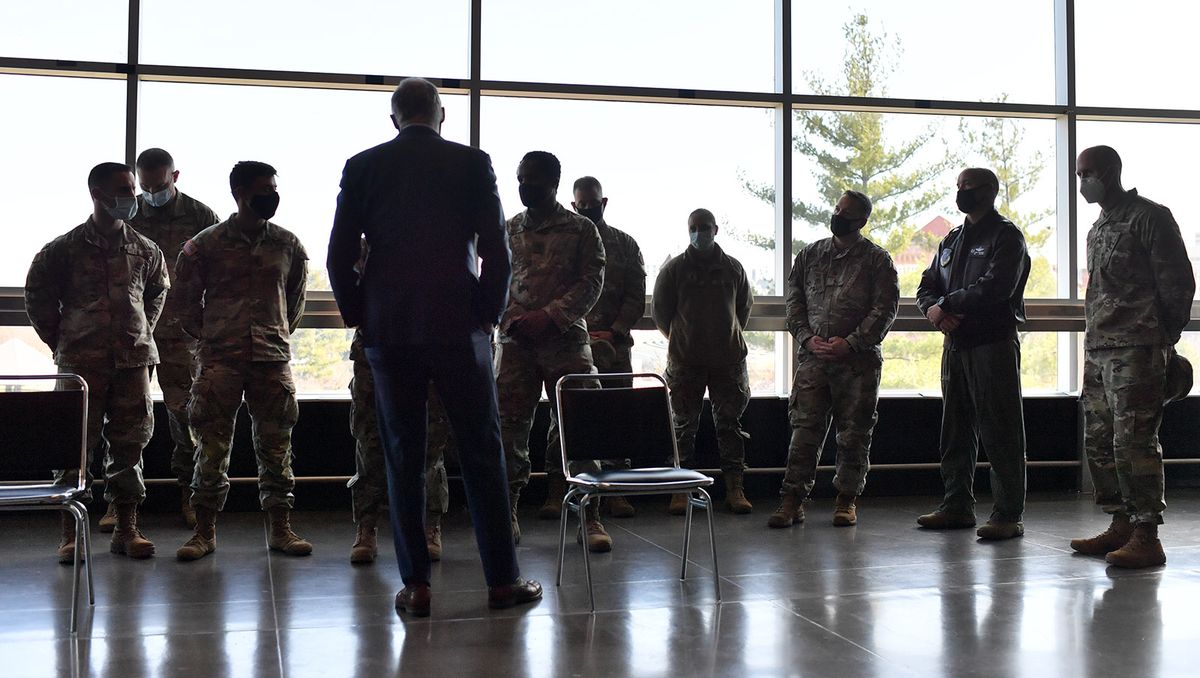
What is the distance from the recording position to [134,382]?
4.57 meters

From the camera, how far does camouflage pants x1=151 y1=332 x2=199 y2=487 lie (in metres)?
5.21

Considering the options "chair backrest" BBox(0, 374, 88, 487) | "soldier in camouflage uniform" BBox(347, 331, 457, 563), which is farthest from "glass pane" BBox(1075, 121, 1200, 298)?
"chair backrest" BBox(0, 374, 88, 487)

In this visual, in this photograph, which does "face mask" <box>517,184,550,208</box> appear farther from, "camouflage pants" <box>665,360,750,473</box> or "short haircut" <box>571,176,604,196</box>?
"camouflage pants" <box>665,360,750,473</box>

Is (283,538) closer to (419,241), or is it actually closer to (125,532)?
(125,532)

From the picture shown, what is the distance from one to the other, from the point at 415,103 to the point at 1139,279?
3.04m

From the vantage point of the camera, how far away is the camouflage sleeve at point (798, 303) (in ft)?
18.7

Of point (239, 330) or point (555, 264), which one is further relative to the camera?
point (555, 264)

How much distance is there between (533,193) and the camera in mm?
4656

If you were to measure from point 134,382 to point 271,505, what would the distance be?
77 centimetres

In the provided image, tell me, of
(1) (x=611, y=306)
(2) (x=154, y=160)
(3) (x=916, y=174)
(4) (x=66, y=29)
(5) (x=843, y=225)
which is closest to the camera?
(2) (x=154, y=160)

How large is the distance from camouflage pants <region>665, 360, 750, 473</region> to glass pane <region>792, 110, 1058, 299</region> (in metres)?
1.39

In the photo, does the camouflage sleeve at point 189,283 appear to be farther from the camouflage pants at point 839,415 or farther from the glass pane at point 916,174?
the glass pane at point 916,174

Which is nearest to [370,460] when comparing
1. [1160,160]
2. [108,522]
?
[108,522]

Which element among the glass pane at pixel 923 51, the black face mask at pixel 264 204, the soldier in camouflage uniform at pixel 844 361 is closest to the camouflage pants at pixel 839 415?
the soldier in camouflage uniform at pixel 844 361
